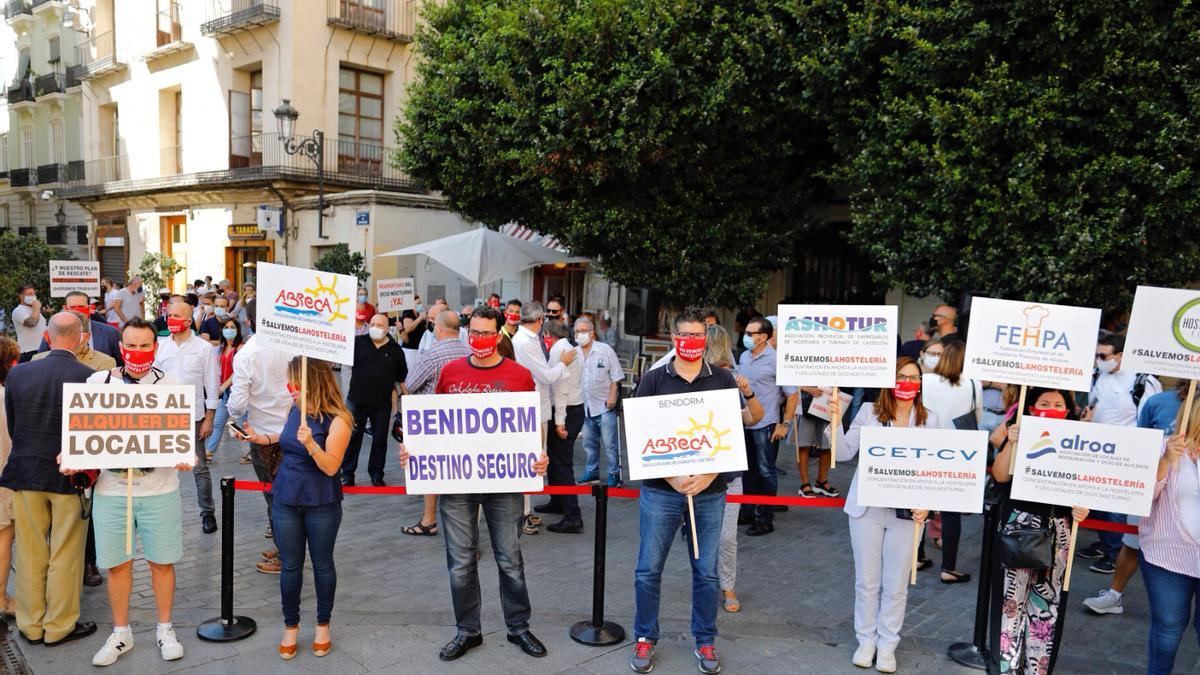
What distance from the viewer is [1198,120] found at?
755 centimetres

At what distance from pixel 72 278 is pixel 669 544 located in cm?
1339

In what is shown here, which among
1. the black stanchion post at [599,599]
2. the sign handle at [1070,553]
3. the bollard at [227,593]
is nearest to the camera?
the sign handle at [1070,553]

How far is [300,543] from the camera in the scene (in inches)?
180

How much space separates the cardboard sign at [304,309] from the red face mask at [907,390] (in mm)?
3316

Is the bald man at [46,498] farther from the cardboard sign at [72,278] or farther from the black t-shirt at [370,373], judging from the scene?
the cardboard sign at [72,278]

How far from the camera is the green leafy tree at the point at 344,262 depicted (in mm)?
19719

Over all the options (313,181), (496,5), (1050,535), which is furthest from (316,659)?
(313,181)

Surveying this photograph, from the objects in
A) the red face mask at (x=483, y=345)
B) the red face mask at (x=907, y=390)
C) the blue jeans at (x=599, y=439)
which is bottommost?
the blue jeans at (x=599, y=439)

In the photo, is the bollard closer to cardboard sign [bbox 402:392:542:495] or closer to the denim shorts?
the denim shorts

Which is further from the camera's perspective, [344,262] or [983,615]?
[344,262]

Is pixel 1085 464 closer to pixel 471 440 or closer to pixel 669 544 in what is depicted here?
pixel 669 544

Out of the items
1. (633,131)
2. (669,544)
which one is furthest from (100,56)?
(669,544)

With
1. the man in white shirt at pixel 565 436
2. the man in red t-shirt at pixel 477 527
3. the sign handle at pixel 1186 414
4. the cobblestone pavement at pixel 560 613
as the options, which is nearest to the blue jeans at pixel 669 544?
the cobblestone pavement at pixel 560 613

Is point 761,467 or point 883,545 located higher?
point 883,545
